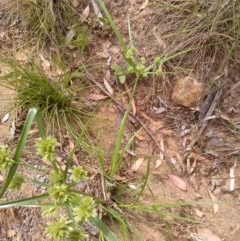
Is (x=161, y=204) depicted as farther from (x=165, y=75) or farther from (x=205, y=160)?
(x=165, y=75)

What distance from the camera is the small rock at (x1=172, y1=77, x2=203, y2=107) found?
1.79m

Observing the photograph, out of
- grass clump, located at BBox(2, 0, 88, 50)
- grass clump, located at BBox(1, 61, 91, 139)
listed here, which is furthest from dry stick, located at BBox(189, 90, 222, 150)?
grass clump, located at BBox(2, 0, 88, 50)

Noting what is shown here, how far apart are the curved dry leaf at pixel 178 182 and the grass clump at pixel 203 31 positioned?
0.50m

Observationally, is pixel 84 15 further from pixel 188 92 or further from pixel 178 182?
pixel 178 182

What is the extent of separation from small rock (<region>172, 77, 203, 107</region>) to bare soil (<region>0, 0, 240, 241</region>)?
0.03 meters

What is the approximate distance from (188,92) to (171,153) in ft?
0.89

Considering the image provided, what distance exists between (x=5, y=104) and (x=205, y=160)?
0.91 metres

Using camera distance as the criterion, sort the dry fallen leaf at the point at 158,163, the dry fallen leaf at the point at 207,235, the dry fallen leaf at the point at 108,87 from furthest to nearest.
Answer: the dry fallen leaf at the point at 108,87, the dry fallen leaf at the point at 158,163, the dry fallen leaf at the point at 207,235

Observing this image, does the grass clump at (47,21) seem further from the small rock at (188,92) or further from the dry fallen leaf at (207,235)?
the dry fallen leaf at (207,235)

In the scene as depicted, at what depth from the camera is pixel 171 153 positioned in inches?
70.1

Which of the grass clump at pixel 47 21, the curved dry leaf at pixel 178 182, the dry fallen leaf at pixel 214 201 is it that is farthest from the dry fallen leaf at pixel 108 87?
the dry fallen leaf at pixel 214 201

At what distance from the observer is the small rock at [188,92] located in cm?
179

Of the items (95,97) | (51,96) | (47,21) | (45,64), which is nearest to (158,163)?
(95,97)

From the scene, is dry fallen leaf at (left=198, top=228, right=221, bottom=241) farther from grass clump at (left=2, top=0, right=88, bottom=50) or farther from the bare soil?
grass clump at (left=2, top=0, right=88, bottom=50)
